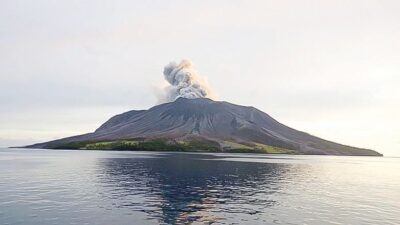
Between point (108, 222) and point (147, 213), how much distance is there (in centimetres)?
619

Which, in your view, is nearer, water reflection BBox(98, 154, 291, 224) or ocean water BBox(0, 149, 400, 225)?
ocean water BBox(0, 149, 400, 225)

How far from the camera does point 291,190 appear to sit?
236 ft

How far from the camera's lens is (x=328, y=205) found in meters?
55.7

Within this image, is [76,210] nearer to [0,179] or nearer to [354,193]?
[0,179]

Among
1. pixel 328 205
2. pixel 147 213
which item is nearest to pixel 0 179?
pixel 147 213

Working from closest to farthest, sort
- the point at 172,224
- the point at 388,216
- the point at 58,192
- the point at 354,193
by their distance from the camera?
the point at 172,224, the point at 388,216, the point at 58,192, the point at 354,193

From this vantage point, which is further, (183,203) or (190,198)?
(190,198)

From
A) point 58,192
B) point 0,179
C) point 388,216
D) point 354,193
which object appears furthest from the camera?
point 0,179

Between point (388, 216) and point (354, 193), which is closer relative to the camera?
point (388, 216)

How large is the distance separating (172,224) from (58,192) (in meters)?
28.5

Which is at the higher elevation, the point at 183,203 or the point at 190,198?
the point at 190,198

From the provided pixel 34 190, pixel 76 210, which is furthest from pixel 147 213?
pixel 34 190

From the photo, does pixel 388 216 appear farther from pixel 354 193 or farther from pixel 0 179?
pixel 0 179

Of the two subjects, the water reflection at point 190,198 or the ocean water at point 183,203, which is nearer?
the ocean water at point 183,203
